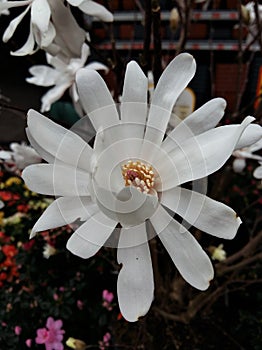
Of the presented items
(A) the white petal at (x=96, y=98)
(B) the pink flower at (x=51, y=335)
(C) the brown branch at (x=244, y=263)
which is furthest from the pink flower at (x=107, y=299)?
(A) the white petal at (x=96, y=98)

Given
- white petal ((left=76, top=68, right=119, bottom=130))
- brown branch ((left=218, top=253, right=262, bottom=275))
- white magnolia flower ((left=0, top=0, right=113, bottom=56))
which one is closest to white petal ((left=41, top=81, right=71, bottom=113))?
white magnolia flower ((left=0, top=0, right=113, bottom=56))

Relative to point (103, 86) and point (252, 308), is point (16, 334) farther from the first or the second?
point (103, 86)

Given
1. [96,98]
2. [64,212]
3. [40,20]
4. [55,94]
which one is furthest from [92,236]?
[55,94]

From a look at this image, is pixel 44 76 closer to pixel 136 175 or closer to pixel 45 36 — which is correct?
pixel 45 36

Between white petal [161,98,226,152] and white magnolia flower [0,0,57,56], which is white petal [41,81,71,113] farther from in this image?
white petal [161,98,226,152]

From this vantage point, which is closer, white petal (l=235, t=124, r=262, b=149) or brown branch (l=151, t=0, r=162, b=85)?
white petal (l=235, t=124, r=262, b=149)

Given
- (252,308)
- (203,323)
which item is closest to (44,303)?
(203,323)
